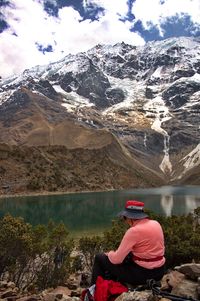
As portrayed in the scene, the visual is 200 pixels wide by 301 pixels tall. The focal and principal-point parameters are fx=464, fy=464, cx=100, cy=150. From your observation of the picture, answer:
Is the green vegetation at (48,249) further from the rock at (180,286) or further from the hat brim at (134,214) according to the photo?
the hat brim at (134,214)

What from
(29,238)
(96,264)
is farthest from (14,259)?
(96,264)

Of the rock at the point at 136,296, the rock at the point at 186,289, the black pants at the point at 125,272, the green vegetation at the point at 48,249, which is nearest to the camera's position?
the rock at the point at 136,296

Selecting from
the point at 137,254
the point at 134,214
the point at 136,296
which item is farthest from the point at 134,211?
the point at 136,296

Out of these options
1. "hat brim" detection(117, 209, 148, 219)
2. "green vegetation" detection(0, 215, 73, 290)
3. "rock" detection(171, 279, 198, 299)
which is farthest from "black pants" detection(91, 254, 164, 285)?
"green vegetation" detection(0, 215, 73, 290)

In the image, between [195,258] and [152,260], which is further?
[195,258]

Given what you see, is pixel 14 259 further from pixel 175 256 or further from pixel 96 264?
pixel 96 264

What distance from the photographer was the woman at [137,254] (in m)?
14.5

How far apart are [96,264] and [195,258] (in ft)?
102

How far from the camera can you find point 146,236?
1455 cm

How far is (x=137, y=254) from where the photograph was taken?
577 inches

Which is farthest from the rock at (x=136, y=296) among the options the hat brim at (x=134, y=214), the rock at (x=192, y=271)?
the rock at (x=192, y=271)

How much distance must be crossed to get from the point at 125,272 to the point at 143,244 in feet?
3.80

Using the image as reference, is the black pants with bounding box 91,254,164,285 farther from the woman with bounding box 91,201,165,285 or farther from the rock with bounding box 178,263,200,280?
the rock with bounding box 178,263,200,280

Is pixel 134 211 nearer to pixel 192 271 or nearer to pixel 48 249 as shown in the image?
pixel 192 271
